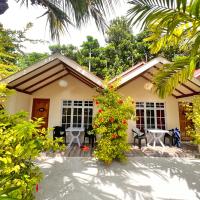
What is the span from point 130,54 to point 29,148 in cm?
2432

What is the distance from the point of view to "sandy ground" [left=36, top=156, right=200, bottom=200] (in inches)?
159

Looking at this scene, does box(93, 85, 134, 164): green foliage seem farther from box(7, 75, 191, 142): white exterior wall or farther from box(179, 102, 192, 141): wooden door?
box(179, 102, 192, 141): wooden door

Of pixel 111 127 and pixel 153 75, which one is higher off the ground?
pixel 153 75

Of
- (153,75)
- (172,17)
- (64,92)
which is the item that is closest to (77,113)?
(64,92)

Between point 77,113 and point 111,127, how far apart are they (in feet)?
15.2

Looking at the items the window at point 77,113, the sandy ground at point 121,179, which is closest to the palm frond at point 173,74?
the sandy ground at point 121,179

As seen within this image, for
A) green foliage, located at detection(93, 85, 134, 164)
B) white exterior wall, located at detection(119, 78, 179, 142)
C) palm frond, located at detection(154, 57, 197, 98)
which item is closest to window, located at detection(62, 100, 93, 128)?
white exterior wall, located at detection(119, 78, 179, 142)

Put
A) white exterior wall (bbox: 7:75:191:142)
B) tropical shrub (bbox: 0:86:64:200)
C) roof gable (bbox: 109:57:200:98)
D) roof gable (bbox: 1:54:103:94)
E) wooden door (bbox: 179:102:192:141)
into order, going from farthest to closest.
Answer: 1. wooden door (bbox: 179:102:192:141)
2. white exterior wall (bbox: 7:75:191:142)
3. roof gable (bbox: 109:57:200:98)
4. roof gable (bbox: 1:54:103:94)
5. tropical shrub (bbox: 0:86:64:200)

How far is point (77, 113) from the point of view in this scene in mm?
10305

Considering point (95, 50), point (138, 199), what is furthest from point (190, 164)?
point (95, 50)

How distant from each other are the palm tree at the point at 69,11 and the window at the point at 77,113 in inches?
237

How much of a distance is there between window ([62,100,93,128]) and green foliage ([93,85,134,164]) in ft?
13.1

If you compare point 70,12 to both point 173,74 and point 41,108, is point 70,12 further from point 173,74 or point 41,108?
point 41,108

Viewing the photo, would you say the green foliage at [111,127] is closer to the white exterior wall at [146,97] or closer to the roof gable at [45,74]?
the roof gable at [45,74]
